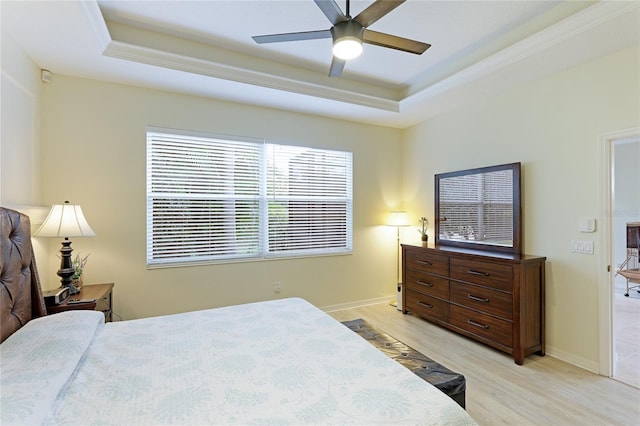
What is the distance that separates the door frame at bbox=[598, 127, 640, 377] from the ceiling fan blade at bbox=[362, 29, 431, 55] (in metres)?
1.84

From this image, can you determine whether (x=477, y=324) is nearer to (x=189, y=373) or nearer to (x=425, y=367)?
(x=425, y=367)

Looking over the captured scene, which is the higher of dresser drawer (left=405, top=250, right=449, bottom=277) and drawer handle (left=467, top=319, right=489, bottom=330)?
dresser drawer (left=405, top=250, right=449, bottom=277)

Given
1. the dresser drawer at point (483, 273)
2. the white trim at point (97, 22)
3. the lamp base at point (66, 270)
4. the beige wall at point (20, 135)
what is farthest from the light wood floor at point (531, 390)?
the white trim at point (97, 22)

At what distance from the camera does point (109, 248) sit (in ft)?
10.1

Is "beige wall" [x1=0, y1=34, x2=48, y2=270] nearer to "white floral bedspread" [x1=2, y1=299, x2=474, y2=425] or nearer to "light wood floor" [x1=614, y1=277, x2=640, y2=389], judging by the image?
"white floral bedspread" [x1=2, y1=299, x2=474, y2=425]

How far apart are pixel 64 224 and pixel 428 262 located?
358cm

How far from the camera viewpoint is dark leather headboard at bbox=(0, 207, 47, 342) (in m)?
1.58

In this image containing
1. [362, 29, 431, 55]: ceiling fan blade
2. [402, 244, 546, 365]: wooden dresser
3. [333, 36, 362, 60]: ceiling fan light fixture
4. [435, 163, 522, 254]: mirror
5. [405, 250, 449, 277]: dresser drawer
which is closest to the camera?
[333, 36, 362, 60]: ceiling fan light fixture

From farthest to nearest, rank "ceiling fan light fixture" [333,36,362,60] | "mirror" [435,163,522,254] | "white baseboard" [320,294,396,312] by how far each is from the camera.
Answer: "white baseboard" [320,294,396,312]
"mirror" [435,163,522,254]
"ceiling fan light fixture" [333,36,362,60]

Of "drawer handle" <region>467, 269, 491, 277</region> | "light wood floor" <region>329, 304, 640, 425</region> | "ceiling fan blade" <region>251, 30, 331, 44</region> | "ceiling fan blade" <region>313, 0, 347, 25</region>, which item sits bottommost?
"light wood floor" <region>329, 304, 640, 425</region>

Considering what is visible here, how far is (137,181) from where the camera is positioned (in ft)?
10.5

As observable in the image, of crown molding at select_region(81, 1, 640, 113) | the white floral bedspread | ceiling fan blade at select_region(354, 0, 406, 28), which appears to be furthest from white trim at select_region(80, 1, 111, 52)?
the white floral bedspread

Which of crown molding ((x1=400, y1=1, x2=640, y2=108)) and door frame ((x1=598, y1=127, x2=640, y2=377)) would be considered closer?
crown molding ((x1=400, y1=1, x2=640, y2=108))

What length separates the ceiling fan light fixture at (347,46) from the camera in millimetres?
1837
